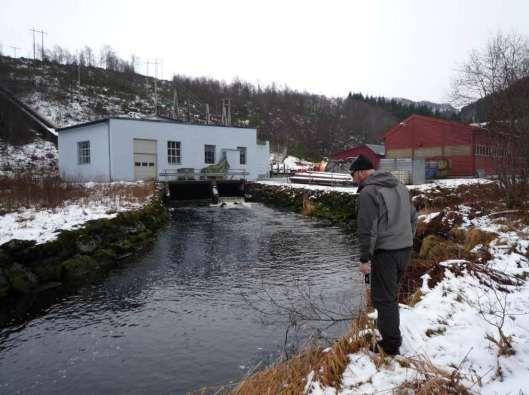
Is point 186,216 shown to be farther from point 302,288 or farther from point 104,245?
point 302,288

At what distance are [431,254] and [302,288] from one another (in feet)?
7.83

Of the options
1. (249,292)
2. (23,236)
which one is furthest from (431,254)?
(23,236)

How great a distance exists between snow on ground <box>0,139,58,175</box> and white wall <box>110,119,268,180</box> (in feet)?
40.8

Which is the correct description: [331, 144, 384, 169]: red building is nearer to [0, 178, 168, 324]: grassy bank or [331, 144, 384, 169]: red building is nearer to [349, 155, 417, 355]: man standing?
[0, 178, 168, 324]: grassy bank

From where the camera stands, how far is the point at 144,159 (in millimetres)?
26594

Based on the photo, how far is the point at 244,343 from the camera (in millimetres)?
5582

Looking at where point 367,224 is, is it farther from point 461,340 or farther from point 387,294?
point 461,340

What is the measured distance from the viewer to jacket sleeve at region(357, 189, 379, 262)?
3.68m

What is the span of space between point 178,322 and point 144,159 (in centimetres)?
2161

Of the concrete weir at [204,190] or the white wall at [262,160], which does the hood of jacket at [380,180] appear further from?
the white wall at [262,160]

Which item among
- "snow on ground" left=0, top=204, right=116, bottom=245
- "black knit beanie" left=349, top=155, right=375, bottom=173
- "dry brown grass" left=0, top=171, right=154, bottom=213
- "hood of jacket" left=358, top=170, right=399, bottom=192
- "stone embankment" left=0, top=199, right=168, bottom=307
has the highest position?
"black knit beanie" left=349, top=155, right=375, bottom=173

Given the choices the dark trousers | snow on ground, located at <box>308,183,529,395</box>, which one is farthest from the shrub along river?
the dark trousers

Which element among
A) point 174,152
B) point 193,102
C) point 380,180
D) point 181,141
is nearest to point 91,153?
point 174,152

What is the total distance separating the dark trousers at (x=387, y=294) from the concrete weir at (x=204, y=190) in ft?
67.0
